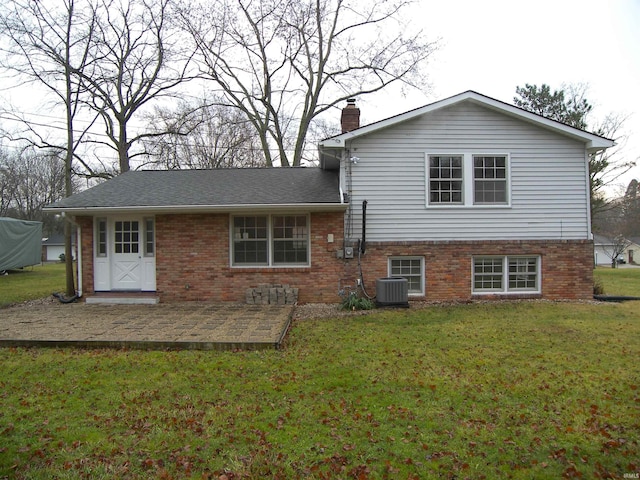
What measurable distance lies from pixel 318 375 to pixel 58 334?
4.68 meters

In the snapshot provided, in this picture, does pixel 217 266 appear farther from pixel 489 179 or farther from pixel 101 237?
pixel 489 179

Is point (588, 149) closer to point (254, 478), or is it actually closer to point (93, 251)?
point (254, 478)

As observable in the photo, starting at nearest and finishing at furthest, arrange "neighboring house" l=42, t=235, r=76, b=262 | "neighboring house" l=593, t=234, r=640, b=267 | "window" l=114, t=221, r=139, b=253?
1. "window" l=114, t=221, r=139, b=253
2. "neighboring house" l=42, t=235, r=76, b=262
3. "neighboring house" l=593, t=234, r=640, b=267

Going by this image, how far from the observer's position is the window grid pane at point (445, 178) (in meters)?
10.3

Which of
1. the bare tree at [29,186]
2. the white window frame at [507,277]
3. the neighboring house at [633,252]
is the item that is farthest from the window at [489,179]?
the neighboring house at [633,252]

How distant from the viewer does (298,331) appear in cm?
736

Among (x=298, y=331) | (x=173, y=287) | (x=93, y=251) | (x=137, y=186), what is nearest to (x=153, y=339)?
(x=298, y=331)

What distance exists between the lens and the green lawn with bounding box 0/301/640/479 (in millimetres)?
3102

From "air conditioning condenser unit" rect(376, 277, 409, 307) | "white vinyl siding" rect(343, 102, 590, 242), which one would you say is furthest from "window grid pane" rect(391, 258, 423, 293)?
"air conditioning condenser unit" rect(376, 277, 409, 307)

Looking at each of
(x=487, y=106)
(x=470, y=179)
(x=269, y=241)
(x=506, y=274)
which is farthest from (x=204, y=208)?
(x=506, y=274)

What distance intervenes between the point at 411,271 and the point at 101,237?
8068mm

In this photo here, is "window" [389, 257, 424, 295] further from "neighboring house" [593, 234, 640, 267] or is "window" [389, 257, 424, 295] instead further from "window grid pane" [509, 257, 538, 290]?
"neighboring house" [593, 234, 640, 267]

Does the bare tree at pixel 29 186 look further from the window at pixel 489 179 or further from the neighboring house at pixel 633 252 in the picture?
the neighboring house at pixel 633 252

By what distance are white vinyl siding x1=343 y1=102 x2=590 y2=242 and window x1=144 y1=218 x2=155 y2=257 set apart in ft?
16.5
